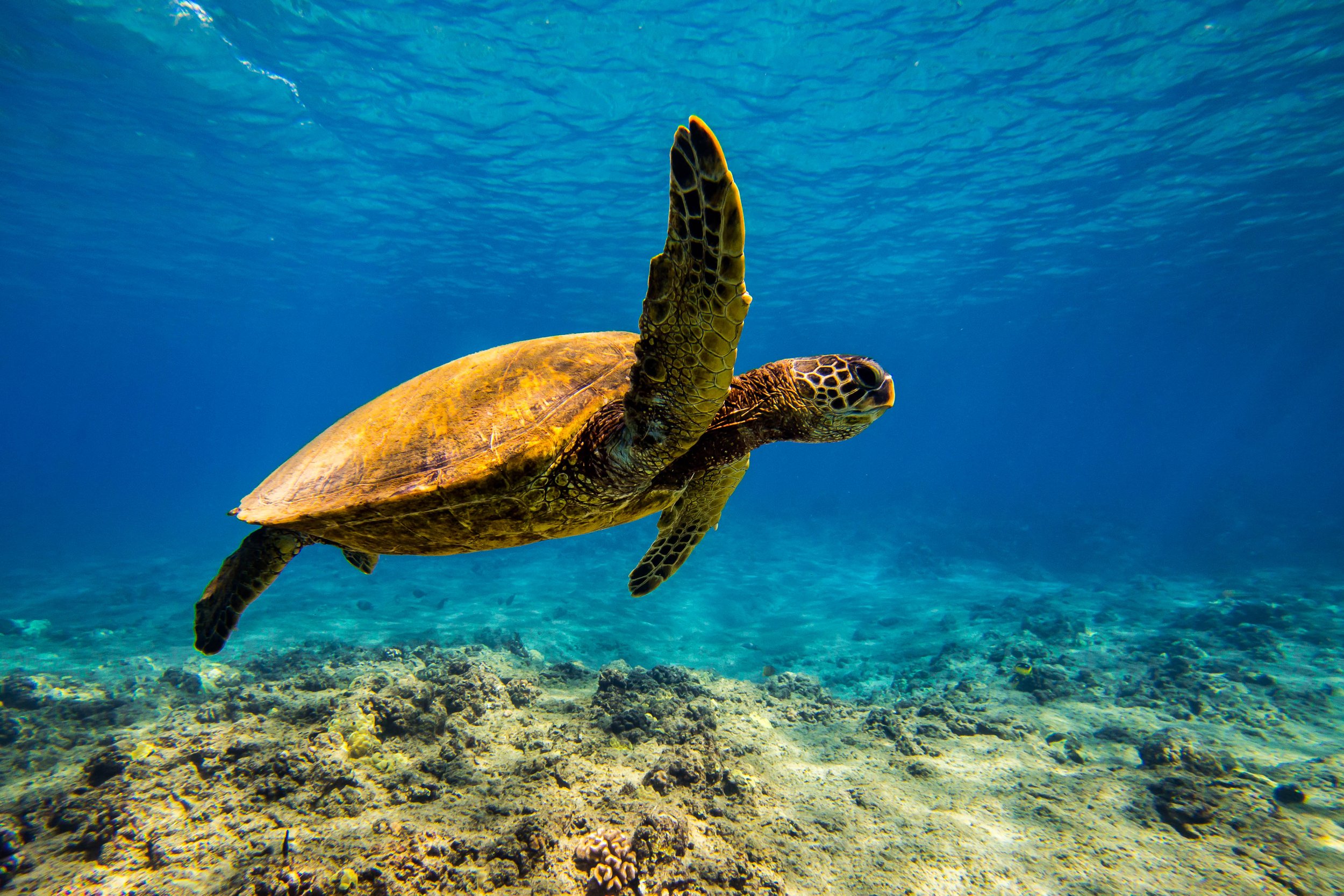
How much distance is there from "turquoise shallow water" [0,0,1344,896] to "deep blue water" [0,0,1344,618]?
0.55 feet

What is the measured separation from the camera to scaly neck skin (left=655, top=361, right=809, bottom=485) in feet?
9.73

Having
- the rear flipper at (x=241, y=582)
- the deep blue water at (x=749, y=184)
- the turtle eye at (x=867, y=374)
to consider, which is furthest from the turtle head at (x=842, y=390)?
the deep blue water at (x=749, y=184)

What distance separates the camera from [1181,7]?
39.9 feet

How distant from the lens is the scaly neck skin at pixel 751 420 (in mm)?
2967

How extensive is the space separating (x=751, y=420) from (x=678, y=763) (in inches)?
116

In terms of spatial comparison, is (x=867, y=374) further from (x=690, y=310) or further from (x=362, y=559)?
(x=362, y=559)

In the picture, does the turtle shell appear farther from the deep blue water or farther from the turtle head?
the deep blue water

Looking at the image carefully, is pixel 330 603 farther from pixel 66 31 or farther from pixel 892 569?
pixel 892 569

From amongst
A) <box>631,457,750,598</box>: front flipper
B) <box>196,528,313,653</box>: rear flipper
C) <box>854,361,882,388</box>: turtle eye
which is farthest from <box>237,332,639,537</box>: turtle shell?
<box>854,361,882,388</box>: turtle eye

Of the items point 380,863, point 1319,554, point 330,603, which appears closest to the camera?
point 380,863

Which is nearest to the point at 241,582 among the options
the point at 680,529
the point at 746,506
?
the point at 680,529

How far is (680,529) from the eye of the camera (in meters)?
4.41

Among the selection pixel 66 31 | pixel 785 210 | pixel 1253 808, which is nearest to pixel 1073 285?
pixel 785 210

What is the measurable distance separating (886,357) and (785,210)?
36308 millimetres
